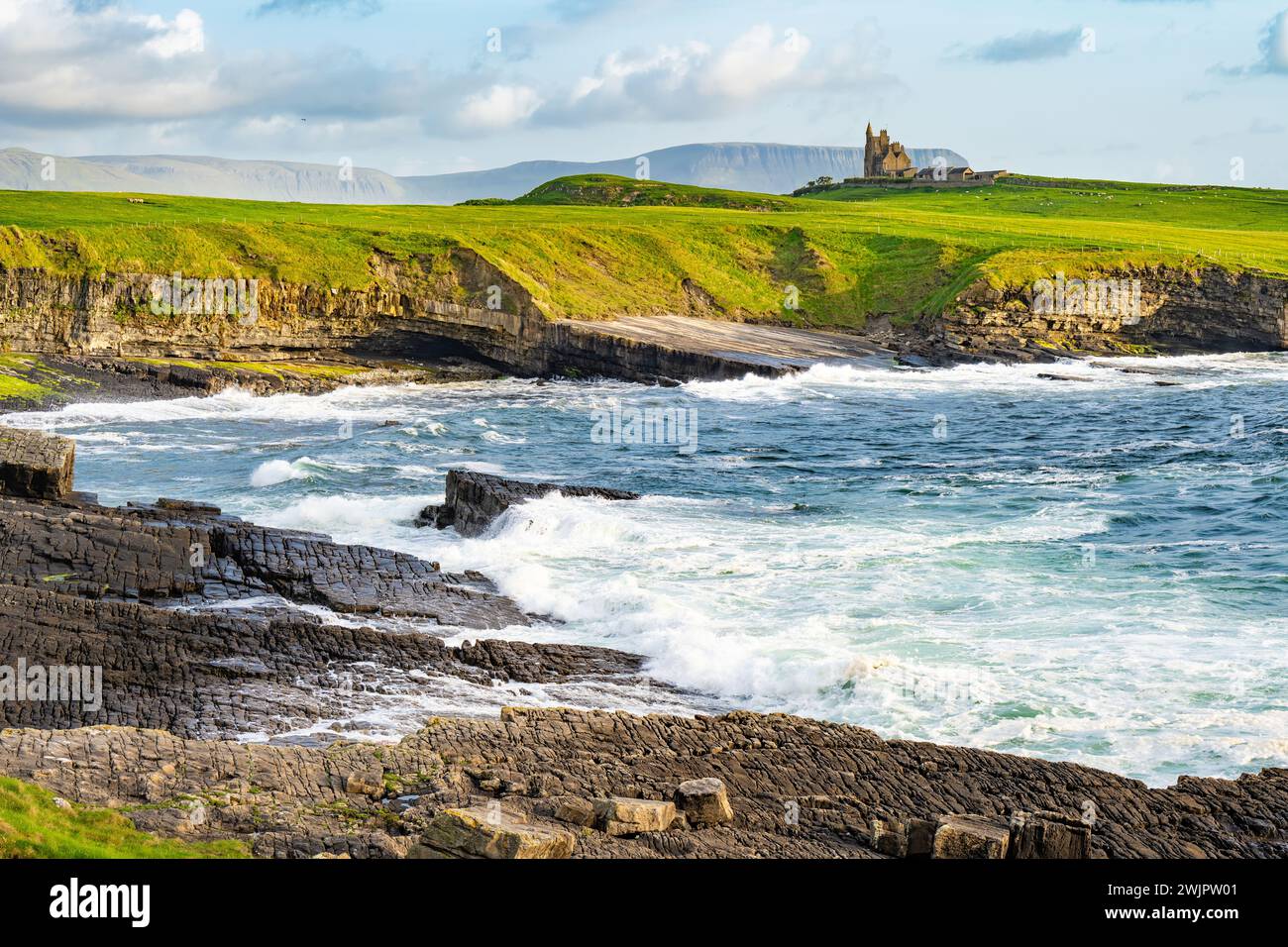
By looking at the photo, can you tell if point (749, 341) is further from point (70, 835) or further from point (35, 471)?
point (70, 835)

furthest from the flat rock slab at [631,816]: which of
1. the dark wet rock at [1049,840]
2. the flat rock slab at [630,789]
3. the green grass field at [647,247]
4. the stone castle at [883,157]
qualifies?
the stone castle at [883,157]

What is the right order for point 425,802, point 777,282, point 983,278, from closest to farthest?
point 425,802
point 983,278
point 777,282

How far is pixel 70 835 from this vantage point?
1215 cm

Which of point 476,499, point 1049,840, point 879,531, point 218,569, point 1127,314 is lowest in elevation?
point 1049,840

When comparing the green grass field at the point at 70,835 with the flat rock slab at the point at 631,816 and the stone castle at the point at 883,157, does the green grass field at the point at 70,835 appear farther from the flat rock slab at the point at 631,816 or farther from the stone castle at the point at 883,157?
the stone castle at the point at 883,157

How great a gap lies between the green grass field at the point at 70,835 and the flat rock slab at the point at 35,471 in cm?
1972

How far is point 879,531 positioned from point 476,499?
10636 millimetres

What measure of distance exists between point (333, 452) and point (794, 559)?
20475 mm

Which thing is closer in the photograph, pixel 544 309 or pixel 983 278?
pixel 544 309

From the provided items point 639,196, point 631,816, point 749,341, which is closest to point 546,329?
point 749,341
